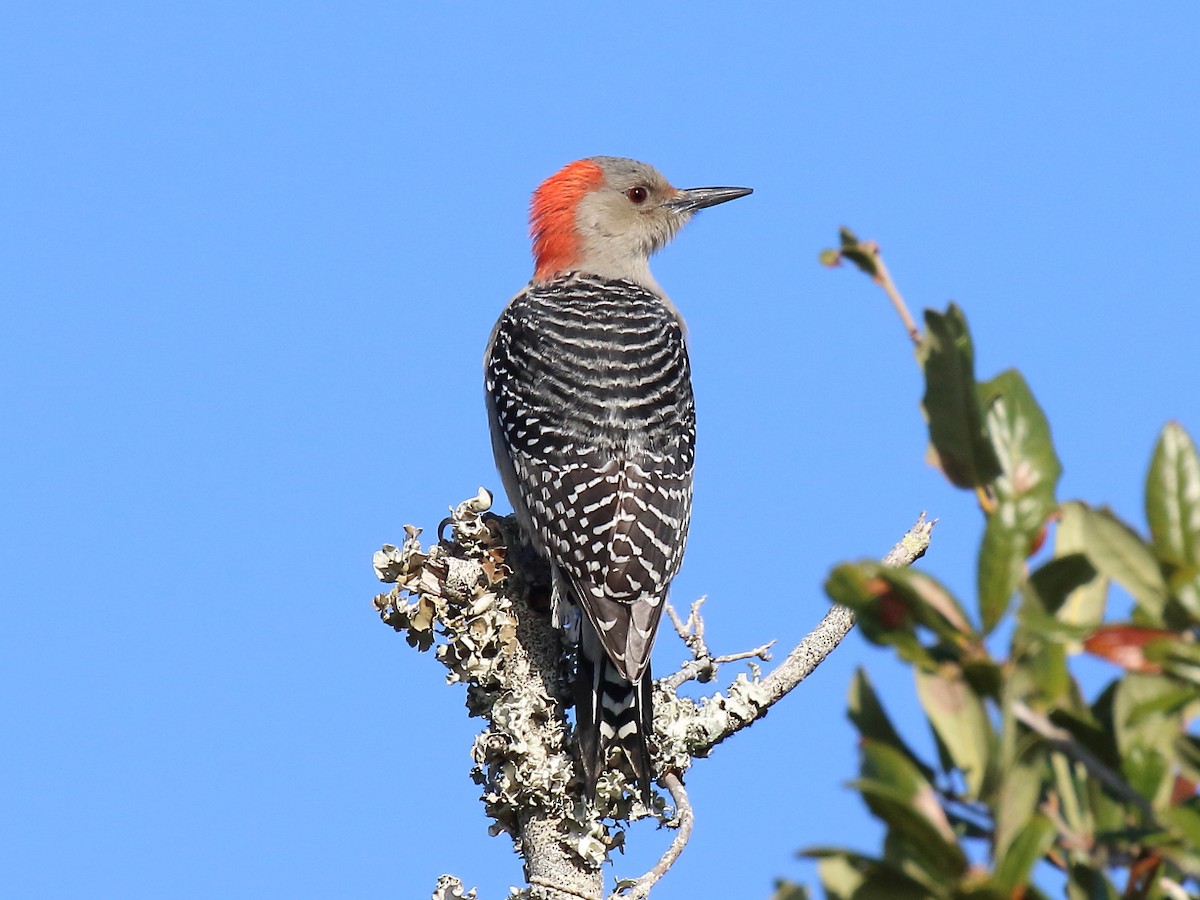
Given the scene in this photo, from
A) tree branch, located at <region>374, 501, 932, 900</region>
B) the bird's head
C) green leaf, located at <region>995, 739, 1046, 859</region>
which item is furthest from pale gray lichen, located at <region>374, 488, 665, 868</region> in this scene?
green leaf, located at <region>995, 739, 1046, 859</region>

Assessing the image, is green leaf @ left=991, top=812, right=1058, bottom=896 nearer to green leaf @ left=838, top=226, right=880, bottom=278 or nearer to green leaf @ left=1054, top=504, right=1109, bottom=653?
green leaf @ left=1054, top=504, right=1109, bottom=653

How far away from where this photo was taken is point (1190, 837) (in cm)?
168

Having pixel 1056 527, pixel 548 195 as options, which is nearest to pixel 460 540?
pixel 548 195

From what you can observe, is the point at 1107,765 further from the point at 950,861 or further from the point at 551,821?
the point at 551,821

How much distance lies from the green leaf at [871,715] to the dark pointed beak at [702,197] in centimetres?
737

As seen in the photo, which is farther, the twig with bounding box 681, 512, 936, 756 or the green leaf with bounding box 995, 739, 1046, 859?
the twig with bounding box 681, 512, 936, 756

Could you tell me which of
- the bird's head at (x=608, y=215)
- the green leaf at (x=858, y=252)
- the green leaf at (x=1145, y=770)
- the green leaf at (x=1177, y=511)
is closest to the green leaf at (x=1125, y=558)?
the green leaf at (x=1177, y=511)

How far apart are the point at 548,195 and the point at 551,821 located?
15.5 feet

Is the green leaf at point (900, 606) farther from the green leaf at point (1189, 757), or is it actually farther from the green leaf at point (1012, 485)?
the green leaf at point (1189, 757)

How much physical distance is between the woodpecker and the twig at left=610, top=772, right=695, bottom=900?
15cm

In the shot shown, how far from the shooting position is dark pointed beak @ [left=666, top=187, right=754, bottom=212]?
356 inches

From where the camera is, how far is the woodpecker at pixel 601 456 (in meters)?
5.50

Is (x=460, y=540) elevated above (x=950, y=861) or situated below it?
above

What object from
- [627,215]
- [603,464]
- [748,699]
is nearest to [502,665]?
[748,699]
